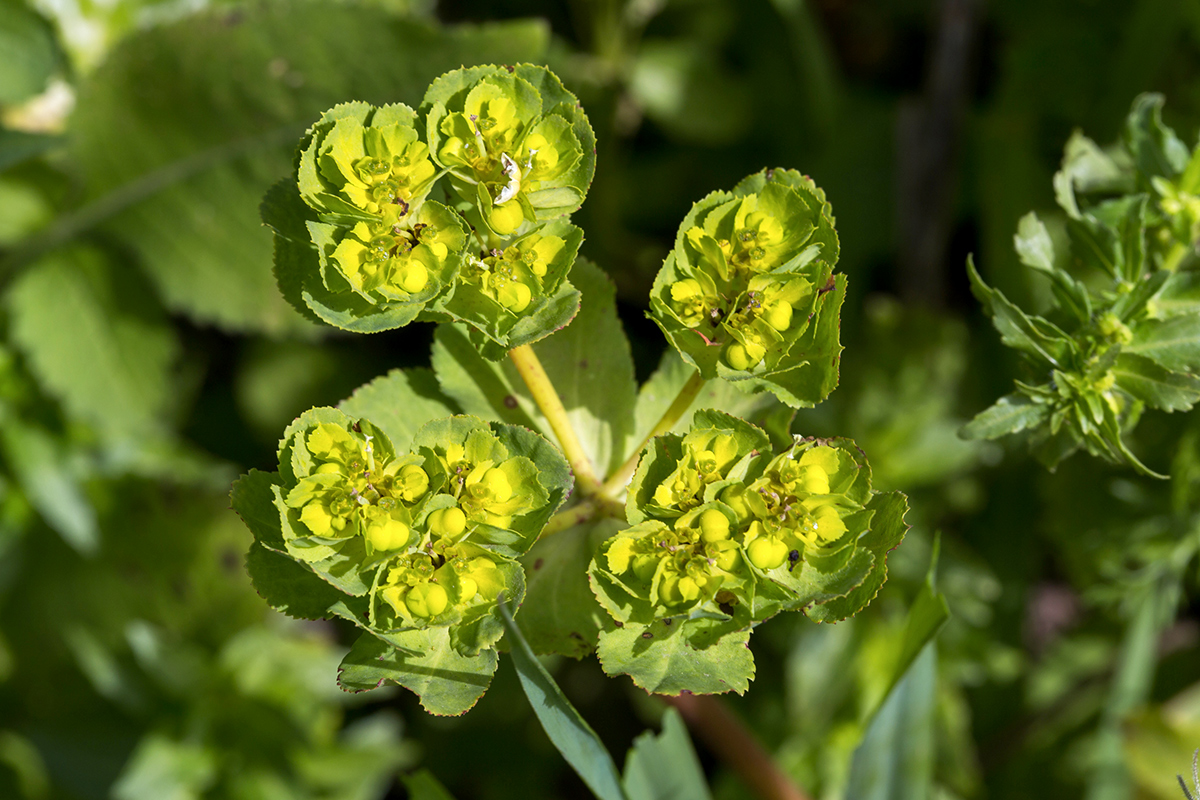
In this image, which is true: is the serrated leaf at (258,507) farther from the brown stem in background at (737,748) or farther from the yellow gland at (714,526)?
the brown stem in background at (737,748)

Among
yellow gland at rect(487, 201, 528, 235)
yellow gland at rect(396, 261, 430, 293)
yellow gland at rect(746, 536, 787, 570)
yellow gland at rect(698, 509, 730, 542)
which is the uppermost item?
yellow gland at rect(487, 201, 528, 235)

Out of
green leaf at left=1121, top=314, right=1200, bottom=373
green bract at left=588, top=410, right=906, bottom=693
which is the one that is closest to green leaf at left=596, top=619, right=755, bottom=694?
green bract at left=588, top=410, right=906, bottom=693

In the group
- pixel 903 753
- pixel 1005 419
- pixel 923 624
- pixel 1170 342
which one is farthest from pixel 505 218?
pixel 903 753

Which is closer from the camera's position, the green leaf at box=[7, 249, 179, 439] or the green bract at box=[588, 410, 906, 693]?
the green bract at box=[588, 410, 906, 693]

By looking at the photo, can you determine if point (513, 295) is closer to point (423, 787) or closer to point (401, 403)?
point (401, 403)

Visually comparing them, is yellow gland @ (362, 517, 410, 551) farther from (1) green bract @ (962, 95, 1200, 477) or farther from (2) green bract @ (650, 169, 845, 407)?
(1) green bract @ (962, 95, 1200, 477)
